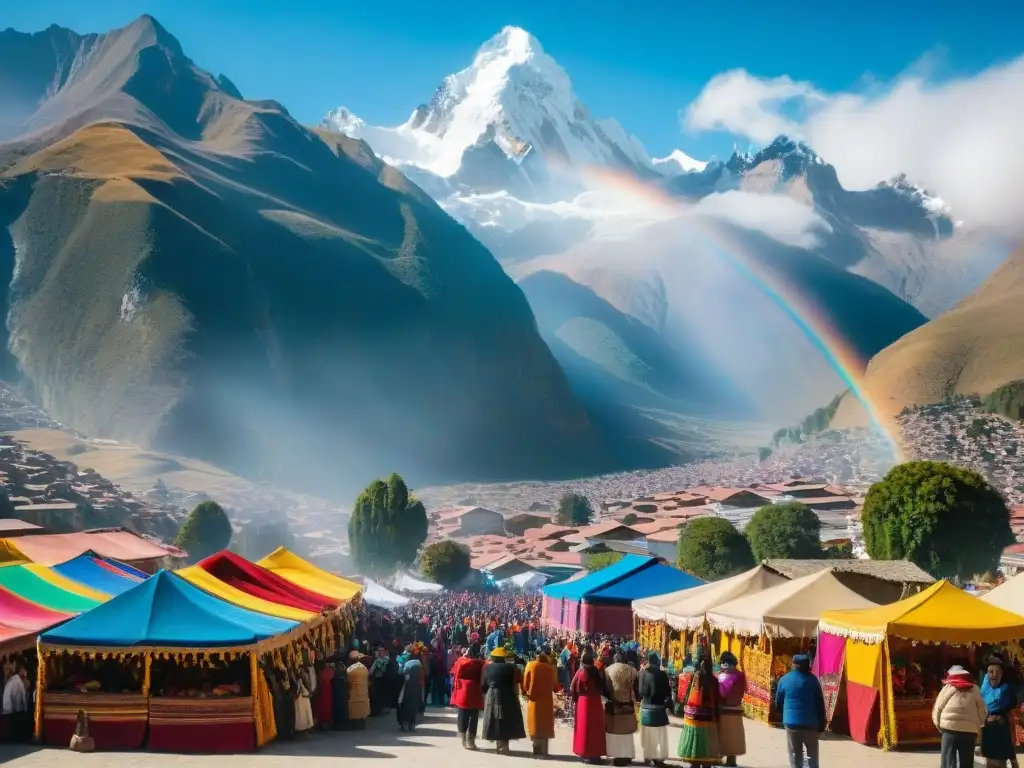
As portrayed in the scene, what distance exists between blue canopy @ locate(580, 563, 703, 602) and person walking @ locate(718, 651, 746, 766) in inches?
548

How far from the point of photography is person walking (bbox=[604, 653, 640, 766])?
12.9 metres

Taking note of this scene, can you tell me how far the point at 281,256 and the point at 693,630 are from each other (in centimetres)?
18205

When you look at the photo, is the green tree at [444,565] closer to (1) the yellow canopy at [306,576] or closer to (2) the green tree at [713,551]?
(2) the green tree at [713,551]

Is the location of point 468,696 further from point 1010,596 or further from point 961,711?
point 1010,596

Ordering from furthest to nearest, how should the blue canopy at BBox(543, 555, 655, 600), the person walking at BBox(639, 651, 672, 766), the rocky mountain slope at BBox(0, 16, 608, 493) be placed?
the rocky mountain slope at BBox(0, 16, 608, 493)
the blue canopy at BBox(543, 555, 655, 600)
the person walking at BBox(639, 651, 672, 766)

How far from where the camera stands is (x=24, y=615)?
53.1 ft

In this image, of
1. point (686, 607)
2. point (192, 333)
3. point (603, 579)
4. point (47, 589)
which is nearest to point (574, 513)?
point (192, 333)

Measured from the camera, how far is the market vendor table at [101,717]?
45.9ft

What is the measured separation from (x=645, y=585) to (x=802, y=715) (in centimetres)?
1558

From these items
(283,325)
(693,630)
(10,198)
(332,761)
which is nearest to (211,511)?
(693,630)

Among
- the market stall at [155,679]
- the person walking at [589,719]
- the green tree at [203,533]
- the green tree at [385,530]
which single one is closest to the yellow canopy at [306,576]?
the market stall at [155,679]

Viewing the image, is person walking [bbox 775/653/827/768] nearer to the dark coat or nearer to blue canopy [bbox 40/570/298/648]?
the dark coat

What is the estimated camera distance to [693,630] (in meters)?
20.7

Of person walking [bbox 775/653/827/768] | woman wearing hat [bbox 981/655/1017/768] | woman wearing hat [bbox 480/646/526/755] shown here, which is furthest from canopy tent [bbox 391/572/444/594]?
woman wearing hat [bbox 981/655/1017/768]
